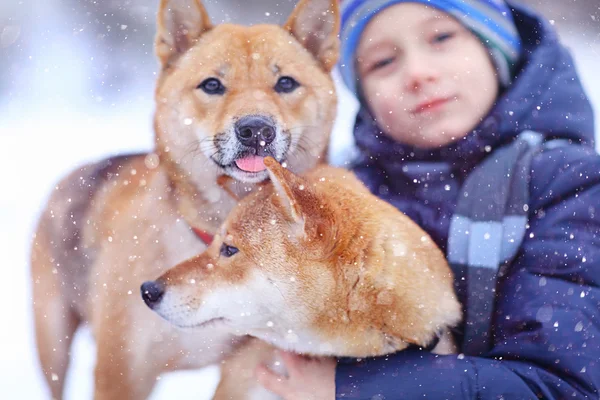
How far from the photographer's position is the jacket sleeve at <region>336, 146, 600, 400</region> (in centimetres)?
108

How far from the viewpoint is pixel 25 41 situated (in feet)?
4.36

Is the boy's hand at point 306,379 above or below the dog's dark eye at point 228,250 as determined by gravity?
below

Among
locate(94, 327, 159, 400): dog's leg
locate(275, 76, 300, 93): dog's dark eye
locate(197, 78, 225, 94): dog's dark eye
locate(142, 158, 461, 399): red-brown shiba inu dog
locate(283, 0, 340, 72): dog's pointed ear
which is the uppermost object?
locate(283, 0, 340, 72): dog's pointed ear

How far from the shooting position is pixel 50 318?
4.36 ft

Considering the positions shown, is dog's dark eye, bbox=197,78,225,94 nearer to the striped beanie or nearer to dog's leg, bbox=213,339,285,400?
the striped beanie

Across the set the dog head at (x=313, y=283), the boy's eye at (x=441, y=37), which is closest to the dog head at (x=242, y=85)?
the dog head at (x=313, y=283)

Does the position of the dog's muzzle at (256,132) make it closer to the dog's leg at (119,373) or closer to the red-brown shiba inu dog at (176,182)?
the red-brown shiba inu dog at (176,182)

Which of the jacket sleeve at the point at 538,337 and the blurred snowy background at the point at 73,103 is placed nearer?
the jacket sleeve at the point at 538,337

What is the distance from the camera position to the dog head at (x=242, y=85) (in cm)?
105

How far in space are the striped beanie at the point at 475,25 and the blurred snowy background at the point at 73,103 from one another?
0.11 metres

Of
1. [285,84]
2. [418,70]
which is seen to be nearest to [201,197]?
[285,84]

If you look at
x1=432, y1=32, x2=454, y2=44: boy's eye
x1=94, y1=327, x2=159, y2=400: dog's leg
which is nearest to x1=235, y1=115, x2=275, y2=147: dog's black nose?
x1=432, y1=32, x2=454, y2=44: boy's eye

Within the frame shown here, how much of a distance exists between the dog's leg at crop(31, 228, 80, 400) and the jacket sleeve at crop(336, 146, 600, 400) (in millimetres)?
647

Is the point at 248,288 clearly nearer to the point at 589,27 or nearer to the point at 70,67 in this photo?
the point at 70,67
